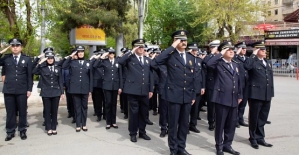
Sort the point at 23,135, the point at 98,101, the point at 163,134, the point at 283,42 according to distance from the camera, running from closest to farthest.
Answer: the point at 23,135, the point at 163,134, the point at 98,101, the point at 283,42

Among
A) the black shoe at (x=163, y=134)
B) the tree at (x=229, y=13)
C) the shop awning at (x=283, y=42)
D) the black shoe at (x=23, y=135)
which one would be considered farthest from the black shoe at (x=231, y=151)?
the shop awning at (x=283, y=42)

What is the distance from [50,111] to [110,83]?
4.96 feet

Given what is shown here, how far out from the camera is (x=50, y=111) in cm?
671

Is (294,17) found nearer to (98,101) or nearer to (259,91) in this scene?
(98,101)

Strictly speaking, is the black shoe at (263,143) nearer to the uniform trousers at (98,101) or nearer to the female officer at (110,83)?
the female officer at (110,83)

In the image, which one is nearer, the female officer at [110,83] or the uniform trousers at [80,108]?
the uniform trousers at [80,108]

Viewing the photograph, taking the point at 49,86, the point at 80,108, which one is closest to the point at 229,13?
the point at 80,108

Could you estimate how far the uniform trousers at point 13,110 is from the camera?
6.22 m

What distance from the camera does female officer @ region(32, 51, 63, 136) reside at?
656 centimetres

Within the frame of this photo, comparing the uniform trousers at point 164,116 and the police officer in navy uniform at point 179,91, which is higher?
the police officer in navy uniform at point 179,91

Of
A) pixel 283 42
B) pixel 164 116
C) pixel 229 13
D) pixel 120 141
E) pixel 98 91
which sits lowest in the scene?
pixel 120 141

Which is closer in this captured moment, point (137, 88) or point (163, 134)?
point (137, 88)

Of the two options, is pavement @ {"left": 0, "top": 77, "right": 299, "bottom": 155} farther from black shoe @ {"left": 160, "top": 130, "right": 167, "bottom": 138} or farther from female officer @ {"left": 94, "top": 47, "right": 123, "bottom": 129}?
female officer @ {"left": 94, "top": 47, "right": 123, "bottom": 129}

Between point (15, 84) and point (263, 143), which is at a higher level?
point (15, 84)
